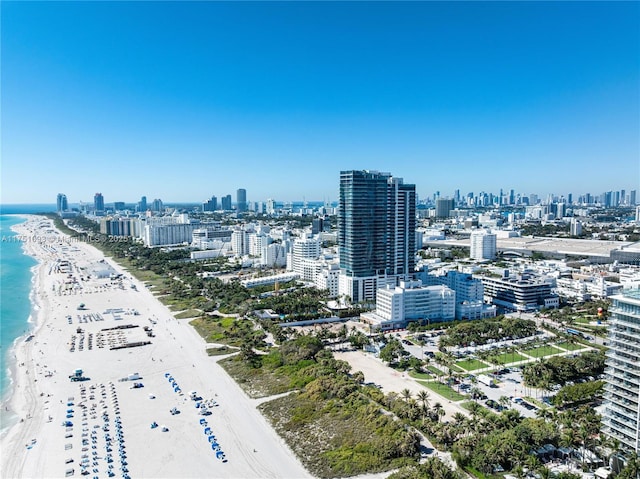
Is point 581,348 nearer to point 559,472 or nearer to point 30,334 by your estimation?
point 559,472

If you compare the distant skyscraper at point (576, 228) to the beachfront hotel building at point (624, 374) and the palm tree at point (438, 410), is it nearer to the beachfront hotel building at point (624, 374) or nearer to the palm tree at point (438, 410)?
the palm tree at point (438, 410)

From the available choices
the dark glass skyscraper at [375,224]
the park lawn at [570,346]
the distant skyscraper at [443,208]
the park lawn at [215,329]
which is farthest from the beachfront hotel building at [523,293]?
the distant skyscraper at [443,208]

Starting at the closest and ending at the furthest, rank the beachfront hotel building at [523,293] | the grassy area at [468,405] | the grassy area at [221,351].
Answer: the grassy area at [468,405] → the grassy area at [221,351] → the beachfront hotel building at [523,293]

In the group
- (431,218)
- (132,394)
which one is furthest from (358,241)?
(431,218)

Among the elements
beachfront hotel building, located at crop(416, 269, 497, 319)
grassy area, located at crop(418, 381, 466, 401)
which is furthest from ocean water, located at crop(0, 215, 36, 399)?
beachfront hotel building, located at crop(416, 269, 497, 319)

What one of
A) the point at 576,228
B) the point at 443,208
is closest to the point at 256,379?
the point at 576,228

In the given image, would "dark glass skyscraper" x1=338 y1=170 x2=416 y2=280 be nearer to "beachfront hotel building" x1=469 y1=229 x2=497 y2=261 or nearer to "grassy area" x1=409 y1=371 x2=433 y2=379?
"grassy area" x1=409 y1=371 x2=433 y2=379
